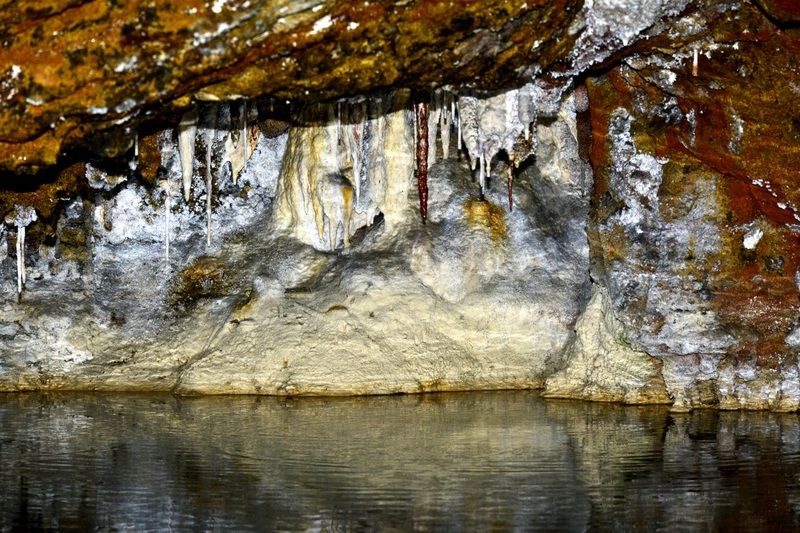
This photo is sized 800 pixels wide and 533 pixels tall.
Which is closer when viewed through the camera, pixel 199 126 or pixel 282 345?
pixel 199 126

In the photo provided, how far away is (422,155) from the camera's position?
39.7 feet

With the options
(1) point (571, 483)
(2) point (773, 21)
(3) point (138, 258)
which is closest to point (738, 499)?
(1) point (571, 483)

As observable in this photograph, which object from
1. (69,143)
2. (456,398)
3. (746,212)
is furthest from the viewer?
(456,398)

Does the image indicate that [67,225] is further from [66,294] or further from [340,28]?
[340,28]

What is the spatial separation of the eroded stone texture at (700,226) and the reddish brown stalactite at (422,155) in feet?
5.79

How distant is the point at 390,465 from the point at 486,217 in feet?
16.4

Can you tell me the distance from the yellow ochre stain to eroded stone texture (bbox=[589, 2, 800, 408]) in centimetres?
127

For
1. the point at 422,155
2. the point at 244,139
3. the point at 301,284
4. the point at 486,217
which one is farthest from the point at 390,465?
the point at 486,217

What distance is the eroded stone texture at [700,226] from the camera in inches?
421

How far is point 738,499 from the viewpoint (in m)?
7.61

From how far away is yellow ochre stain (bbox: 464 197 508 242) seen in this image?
1312 centimetres

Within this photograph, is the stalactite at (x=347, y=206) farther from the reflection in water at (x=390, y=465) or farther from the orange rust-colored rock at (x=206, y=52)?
the orange rust-colored rock at (x=206, y=52)

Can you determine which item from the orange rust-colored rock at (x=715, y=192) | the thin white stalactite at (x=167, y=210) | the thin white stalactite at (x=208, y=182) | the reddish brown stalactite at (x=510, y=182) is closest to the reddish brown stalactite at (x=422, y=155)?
the reddish brown stalactite at (x=510, y=182)

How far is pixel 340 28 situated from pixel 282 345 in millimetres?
5868
